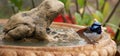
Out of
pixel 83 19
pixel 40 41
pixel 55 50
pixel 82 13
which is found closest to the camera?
pixel 55 50

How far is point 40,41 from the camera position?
1.73m

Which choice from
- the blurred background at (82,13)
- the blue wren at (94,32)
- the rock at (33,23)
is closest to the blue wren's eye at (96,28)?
the blue wren at (94,32)

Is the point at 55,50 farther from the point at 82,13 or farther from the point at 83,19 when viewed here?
the point at 82,13

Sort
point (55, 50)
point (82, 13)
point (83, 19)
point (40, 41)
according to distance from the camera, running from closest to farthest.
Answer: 1. point (55, 50)
2. point (40, 41)
3. point (83, 19)
4. point (82, 13)

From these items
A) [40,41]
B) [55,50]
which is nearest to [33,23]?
[40,41]

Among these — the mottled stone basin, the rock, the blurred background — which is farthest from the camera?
the blurred background

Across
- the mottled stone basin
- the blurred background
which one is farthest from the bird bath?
the blurred background

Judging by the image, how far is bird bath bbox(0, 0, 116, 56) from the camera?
1.56m

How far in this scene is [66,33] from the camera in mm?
1877

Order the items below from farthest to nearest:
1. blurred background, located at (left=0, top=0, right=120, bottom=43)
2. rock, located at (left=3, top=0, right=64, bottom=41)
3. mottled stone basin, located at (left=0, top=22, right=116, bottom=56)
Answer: blurred background, located at (left=0, top=0, right=120, bottom=43)
rock, located at (left=3, top=0, right=64, bottom=41)
mottled stone basin, located at (left=0, top=22, right=116, bottom=56)

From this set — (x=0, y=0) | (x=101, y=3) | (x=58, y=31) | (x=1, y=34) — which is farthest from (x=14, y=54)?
(x=0, y=0)

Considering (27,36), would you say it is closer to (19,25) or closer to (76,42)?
(19,25)

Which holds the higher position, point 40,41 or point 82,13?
point 40,41

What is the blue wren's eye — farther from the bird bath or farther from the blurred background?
the blurred background
